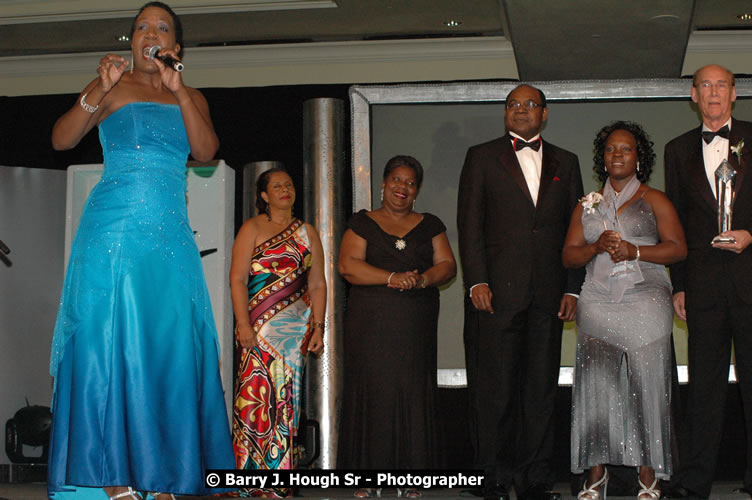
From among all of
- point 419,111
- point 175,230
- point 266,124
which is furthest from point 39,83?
point 175,230

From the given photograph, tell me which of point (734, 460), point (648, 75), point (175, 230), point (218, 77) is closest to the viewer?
point (175, 230)

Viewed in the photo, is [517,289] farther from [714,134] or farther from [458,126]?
[458,126]

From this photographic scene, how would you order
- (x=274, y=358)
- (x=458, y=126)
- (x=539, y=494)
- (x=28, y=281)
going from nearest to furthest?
(x=539, y=494) → (x=274, y=358) → (x=458, y=126) → (x=28, y=281)

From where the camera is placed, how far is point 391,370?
4.44 meters

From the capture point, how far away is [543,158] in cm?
427

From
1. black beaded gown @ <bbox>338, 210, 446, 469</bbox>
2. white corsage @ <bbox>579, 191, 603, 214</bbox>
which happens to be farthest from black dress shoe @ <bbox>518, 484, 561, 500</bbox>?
white corsage @ <bbox>579, 191, 603, 214</bbox>

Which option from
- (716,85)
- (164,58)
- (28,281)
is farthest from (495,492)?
(28,281)

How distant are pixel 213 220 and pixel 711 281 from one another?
3.40 m

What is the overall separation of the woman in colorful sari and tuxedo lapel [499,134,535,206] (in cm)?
120

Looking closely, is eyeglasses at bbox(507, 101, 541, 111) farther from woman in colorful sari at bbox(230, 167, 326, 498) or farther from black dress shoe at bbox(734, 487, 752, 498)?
black dress shoe at bbox(734, 487, 752, 498)

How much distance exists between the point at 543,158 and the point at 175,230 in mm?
1913

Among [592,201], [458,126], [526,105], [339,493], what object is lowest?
[339,493]

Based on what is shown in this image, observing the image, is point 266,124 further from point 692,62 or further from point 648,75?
point 692,62

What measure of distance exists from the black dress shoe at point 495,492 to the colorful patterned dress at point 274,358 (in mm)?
1152
